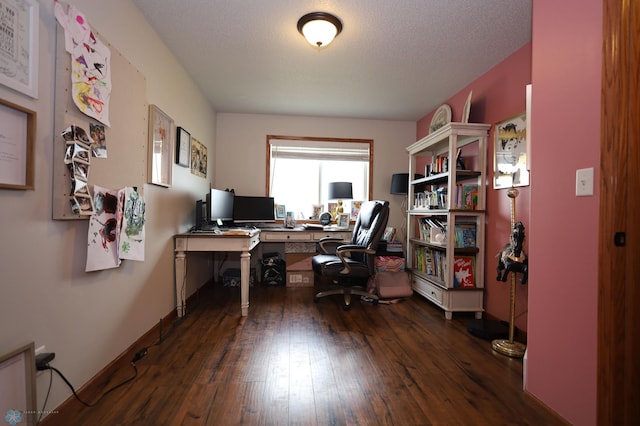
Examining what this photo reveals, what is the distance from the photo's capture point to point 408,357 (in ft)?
6.25

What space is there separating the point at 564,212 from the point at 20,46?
233cm

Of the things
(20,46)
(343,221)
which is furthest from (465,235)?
(20,46)

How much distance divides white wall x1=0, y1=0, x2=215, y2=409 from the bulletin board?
0.09ft

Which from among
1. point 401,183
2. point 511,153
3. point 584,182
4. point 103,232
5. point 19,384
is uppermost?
point 511,153

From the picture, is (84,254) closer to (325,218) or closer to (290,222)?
(290,222)

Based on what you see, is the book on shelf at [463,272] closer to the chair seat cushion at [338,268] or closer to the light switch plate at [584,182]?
the chair seat cushion at [338,268]

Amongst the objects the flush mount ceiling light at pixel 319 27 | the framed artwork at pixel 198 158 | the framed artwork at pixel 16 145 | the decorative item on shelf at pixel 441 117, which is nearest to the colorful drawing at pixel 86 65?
the framed artwork at pixel 16 145

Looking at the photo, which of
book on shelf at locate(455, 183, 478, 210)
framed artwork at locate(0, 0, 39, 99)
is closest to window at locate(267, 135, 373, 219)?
book on shelf at locate(455, 183, 478, 210)

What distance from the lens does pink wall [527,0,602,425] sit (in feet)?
3.81

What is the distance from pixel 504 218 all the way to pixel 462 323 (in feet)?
3.35

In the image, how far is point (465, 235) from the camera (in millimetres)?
2781

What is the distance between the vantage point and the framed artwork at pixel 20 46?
99 centimetres

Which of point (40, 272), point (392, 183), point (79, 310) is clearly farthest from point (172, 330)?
point (392, 183)

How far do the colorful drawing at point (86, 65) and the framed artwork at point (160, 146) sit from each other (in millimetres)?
530
